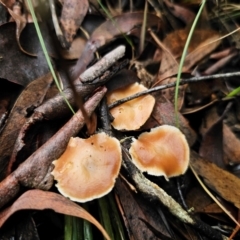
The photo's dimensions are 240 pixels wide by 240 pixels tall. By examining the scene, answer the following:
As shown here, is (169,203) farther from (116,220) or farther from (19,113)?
(19,113)

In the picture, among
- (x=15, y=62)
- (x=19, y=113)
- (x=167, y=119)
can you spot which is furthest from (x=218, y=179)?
(x=15, y=62)

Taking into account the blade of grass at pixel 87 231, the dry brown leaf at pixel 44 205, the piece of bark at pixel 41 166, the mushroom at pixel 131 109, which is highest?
the piece of bark at pixel 41 166

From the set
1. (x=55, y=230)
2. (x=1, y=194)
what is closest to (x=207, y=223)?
(x=55, y=230)

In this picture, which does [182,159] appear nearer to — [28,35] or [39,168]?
[39,168]

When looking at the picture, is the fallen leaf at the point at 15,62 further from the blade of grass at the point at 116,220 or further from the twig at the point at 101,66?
the blade of grass at the point at 116,220

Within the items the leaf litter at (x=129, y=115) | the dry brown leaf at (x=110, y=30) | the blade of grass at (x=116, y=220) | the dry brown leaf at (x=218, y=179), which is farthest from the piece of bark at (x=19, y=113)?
the dry brown leaf at (x=218, y=179)

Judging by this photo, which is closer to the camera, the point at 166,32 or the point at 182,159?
the point at 182,159
